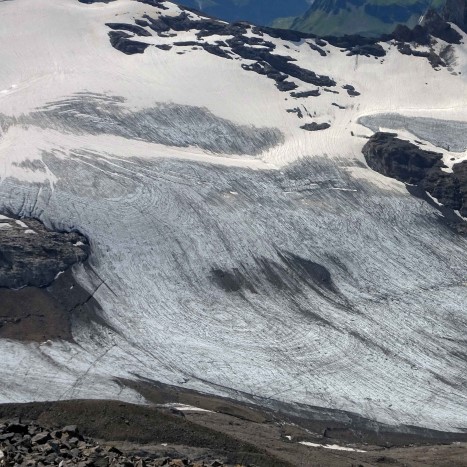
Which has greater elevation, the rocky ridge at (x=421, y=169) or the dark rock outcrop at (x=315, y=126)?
the rocky ridge at (x=421, y=169)

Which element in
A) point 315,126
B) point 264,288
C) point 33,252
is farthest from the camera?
point 315,126

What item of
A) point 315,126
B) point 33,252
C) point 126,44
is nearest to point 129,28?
point 126,44

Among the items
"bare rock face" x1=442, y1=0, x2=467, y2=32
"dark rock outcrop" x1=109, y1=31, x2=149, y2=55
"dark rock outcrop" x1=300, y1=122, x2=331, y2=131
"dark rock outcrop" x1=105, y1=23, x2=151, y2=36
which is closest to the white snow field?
"dark rock outcrop" x1=300, y1=122, x2=331, y2=131

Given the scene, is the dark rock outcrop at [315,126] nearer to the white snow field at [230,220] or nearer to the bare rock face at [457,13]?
the white snow field at [230,220]

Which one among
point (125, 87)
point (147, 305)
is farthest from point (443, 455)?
point (125, 87)

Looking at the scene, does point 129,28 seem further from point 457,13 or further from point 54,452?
point 54,452

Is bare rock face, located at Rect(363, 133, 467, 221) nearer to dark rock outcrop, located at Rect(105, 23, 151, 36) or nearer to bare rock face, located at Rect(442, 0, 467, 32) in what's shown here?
dark rock outcrop, located at Rect(105, 23, 151, 36)

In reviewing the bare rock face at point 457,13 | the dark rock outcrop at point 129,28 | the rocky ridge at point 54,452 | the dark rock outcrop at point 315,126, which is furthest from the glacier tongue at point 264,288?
the bare rock face at point 457,13
